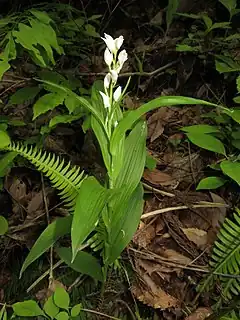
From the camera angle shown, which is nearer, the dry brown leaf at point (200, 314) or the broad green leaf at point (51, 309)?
the broad green leaf at point (51, 309)

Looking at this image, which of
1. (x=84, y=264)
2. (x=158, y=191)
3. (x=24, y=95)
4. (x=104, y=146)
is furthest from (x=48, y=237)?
(x=24, y=95)

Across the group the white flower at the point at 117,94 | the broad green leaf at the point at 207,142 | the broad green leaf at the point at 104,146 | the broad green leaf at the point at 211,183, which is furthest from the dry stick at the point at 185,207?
the white flower at the point at 117,94

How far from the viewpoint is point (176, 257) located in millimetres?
1525

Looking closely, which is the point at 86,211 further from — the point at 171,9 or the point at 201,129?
the point at 171,9

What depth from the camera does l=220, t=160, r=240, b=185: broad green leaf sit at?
1.44 meters

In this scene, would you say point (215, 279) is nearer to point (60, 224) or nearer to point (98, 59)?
point (60, 224)

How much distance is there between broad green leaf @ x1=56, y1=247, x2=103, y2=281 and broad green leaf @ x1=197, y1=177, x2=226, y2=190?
1.36ft

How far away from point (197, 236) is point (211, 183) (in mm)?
170

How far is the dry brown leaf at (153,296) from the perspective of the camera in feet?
4.71

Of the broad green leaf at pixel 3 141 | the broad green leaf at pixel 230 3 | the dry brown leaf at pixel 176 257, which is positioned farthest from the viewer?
the broad green leaf at pixel 230 3

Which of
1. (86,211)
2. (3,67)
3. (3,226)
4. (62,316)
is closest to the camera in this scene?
(86,211)

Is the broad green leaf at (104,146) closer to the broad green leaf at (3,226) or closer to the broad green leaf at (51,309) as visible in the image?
the broad green leaf at (51,309)

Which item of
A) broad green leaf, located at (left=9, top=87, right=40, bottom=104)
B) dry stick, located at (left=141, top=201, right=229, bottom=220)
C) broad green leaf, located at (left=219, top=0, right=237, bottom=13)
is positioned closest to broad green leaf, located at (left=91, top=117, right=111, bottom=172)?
dry stick, located at (left=141, top=201, right=229, bottom=220)

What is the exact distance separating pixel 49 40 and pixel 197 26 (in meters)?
0.97
